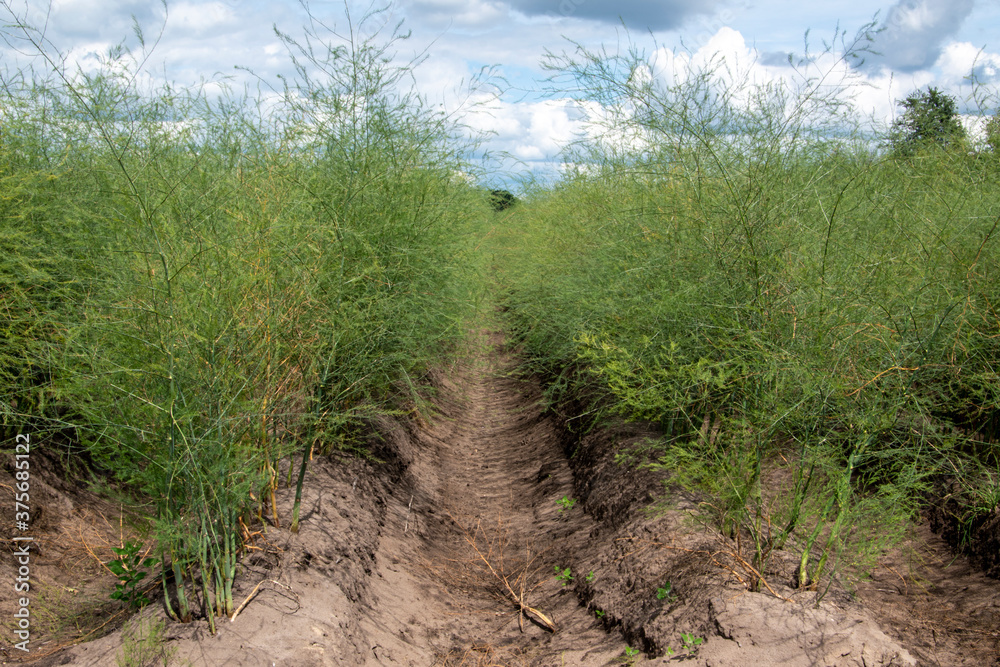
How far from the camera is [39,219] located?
5559mm

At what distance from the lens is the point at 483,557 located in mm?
5680

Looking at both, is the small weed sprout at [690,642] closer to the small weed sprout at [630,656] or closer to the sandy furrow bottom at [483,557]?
the small weed sprout at [630,656]

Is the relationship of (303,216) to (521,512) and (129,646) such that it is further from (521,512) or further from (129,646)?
(521,512)

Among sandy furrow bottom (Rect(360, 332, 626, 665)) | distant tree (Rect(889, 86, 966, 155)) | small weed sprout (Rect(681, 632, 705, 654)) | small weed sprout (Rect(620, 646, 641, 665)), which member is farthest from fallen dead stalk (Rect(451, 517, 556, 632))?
distant tree (Rect(889, 86, 966, 155))

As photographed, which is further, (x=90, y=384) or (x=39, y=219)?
(x=39, y=219)

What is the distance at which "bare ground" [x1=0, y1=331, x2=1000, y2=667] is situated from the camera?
3.59 metres

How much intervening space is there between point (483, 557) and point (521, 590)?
2.79 feet

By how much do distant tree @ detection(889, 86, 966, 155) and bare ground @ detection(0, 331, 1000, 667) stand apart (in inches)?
159

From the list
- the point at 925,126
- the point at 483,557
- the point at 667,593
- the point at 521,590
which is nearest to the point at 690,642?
the point at 667,593

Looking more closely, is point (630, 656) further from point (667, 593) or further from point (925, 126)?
point (925, 126)

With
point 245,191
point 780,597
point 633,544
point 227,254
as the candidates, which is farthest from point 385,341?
point 780,597

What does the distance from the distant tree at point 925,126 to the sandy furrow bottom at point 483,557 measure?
4.80 m

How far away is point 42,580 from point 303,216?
9.84 feet

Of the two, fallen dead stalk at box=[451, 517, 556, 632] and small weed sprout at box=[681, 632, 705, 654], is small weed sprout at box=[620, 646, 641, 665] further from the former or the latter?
fallen dead stalk at box=[451, 517, 556, 632]
